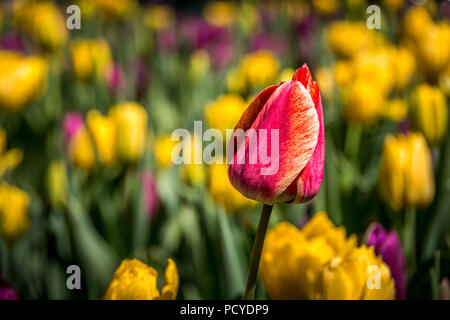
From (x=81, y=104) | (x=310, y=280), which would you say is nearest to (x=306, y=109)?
(x=310, y=280)

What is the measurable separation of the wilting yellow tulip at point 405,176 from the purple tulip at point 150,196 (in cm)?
35

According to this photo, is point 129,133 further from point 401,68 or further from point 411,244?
point 401,68

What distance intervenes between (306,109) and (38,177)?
0.82 metres

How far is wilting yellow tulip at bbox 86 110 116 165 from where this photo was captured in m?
0.85

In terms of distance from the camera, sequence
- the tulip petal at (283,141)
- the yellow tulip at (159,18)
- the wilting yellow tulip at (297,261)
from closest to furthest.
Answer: the tulip petal at (283,141) → the wilting yellow tulip at (297,261) → the yellow tulip at (159,18)

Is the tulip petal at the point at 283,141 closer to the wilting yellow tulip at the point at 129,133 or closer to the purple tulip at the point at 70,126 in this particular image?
the wilting yellow tulip at the point at 129,133

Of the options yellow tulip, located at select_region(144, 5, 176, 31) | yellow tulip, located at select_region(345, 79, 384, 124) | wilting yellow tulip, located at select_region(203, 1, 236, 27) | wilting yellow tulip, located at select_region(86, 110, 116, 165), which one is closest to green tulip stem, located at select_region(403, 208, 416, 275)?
yellow tulip, located at select_region(345, 79, 384, 124)

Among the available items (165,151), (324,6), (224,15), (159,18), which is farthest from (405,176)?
(224,15)

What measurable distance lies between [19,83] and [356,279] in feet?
2.69

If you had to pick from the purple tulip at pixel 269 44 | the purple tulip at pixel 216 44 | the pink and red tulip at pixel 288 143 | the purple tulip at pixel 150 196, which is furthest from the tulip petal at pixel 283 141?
the purple tulip at pixel 269 44

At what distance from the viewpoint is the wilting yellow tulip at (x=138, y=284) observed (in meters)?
0.39

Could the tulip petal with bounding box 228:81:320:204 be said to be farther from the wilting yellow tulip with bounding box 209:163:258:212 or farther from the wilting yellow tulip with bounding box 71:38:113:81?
the wilting yellow tulip with bounding box 71:38:113:81

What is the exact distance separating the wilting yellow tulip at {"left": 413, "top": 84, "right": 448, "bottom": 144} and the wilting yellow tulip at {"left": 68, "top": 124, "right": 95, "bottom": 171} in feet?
1.80

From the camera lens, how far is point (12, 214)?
66 centimetres
